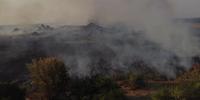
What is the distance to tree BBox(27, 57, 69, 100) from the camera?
69.6 ft

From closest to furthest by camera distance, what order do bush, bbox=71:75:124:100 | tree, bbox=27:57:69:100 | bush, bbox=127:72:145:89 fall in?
bush, bbox=71:75:124:100
tree, bbox=27:57:69:100
bush, bbox=127:72:145:89

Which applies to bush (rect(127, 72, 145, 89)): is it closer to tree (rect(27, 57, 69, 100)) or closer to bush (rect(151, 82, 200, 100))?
bush (rect(151, 82, 200, 100))

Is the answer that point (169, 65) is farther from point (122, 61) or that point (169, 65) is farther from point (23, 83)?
point (23, 83)

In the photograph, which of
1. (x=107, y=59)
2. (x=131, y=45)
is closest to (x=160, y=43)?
(x=131, y=45)

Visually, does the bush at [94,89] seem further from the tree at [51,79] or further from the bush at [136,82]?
the bush at [136,82]

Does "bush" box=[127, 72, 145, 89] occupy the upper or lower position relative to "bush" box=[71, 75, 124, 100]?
lower

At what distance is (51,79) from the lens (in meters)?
21.3

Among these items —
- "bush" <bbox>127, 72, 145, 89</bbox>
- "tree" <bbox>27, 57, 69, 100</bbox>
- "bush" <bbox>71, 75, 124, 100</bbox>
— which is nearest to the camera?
"bush" <bbox>71, 75, 124, 100</bbox>

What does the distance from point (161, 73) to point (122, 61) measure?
515 centimetres

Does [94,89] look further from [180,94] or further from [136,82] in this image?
[136,82]

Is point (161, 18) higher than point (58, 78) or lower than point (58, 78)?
higher

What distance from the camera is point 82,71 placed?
31.8 m

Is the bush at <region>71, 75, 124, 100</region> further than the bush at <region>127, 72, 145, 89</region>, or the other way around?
the bush at <region>127, 72, 145, 89</region>

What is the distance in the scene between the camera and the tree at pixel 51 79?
21.2 m
